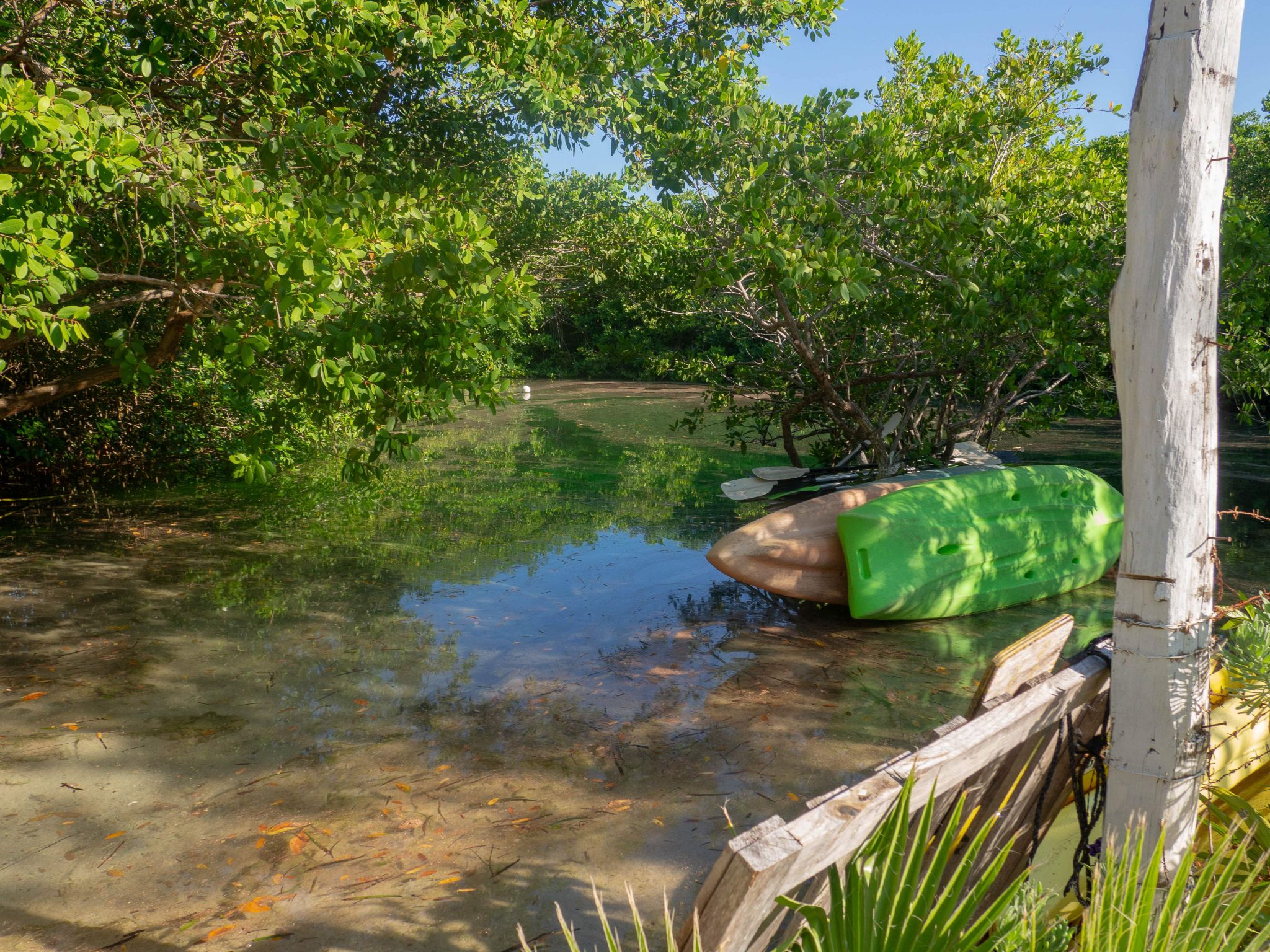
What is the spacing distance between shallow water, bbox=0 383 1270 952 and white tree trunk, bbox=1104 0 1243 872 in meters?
1.88

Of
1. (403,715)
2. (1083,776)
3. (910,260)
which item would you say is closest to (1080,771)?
(1083,776)

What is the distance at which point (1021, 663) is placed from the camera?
2750 millimetres

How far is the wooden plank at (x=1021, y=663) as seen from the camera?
2656mm

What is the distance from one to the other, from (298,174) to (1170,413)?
6.49m

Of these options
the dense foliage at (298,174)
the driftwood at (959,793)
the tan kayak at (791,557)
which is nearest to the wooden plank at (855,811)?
the driftwood at (959,793)

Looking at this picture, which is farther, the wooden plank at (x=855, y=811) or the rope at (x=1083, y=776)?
the rope at (x=1083, y=776)

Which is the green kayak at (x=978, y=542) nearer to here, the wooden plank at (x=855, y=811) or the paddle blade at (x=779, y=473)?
the paddle blade at (x=779, y=473)

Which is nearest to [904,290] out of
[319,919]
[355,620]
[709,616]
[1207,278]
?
[709,616]

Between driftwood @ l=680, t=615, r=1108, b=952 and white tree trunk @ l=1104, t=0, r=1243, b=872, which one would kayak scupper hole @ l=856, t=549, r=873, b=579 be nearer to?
driftwood @ l=680, t=615, r=1108, b=952

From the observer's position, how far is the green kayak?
694 centimetres

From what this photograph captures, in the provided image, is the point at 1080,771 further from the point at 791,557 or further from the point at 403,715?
the point at 791,557

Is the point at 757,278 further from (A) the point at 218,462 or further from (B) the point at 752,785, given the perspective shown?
(A) the point at 218,462

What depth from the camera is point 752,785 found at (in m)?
4.41

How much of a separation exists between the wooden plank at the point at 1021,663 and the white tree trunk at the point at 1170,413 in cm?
31
